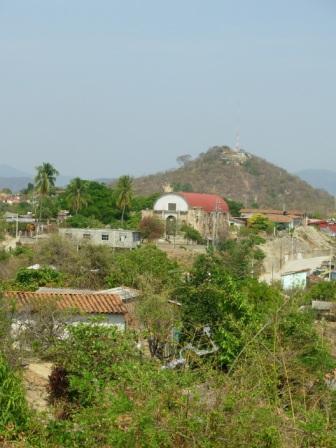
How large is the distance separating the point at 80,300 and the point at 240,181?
90871 mm

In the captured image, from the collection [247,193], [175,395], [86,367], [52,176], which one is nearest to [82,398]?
[86,367]

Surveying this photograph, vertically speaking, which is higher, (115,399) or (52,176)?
(52,176)

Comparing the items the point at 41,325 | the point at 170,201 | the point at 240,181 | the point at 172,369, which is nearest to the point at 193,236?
the point at 170,201

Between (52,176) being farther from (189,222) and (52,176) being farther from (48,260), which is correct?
(48,260)

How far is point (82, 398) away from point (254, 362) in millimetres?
2389

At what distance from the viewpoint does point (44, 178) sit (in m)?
45.3

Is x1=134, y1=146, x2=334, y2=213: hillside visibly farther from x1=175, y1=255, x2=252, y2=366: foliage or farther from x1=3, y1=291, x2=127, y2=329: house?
x1=175, y1=255, x2=252, y2=366: foliage

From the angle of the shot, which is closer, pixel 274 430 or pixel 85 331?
pixel 274 430

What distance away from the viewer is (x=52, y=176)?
46.7 meters

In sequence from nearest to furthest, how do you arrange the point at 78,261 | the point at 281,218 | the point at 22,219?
the point at 78,261 < the point at 22,219 < the point at 281,218

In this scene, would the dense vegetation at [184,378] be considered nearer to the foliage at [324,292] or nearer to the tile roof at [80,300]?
the tile roof at [80,300]

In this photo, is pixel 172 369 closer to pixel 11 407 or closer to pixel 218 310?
pixel 11 407

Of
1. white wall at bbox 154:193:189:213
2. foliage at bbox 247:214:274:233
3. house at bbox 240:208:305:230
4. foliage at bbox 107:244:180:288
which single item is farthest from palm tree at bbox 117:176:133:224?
foliage at bbox 107:244:180:288

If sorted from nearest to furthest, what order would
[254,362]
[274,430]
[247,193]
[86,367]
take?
[274,430] < [254,362] < [86,367] < [247,193]
